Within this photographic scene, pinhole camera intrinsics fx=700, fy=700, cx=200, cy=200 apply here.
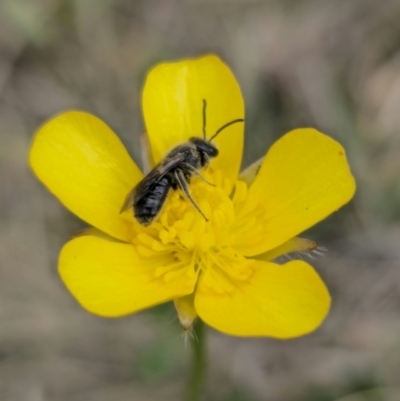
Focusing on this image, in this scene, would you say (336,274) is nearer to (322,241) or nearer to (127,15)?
(322,241)

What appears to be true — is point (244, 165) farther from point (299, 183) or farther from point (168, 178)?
point (168, 178)

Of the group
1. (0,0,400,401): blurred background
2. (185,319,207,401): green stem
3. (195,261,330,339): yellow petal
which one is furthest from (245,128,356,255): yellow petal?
(0,0,400,401): blurred background

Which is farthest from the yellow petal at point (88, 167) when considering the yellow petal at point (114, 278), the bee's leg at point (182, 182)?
the bee's leg at point (182, 182)

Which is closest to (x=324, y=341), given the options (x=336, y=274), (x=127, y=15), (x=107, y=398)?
(x=336, y=274)

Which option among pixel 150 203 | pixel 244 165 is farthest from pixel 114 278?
pixel 244 165

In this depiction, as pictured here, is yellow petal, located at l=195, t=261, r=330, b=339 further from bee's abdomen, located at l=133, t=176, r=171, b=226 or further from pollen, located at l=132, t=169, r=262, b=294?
bee's abdomen, located at l=133, t=176, r=171, b=226

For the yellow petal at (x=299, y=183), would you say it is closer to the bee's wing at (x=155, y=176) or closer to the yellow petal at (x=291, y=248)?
the yellow petal at (x=291, y=248)

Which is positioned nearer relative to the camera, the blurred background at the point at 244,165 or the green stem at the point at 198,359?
the green stem at the point at 198,359
